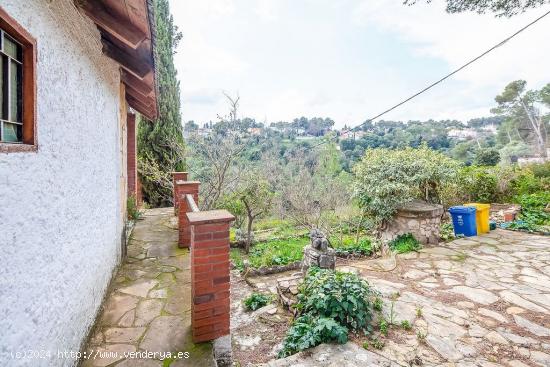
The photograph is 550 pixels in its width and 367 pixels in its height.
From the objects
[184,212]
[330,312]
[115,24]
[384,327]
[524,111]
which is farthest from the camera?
[524,111]

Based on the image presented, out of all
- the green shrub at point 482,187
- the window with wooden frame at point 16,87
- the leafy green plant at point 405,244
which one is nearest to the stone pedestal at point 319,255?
the leafy green plant at point 405,244

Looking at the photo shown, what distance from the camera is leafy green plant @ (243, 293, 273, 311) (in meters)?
4.87

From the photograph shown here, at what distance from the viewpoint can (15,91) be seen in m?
1.69

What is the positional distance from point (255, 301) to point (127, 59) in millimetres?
4366

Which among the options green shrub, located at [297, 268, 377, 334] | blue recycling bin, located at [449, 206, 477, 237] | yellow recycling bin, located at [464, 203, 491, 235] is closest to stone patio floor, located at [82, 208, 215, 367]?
green shrub, located at [297, 268, 377, 334]

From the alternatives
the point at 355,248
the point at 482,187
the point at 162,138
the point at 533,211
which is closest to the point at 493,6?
the point at 355,248

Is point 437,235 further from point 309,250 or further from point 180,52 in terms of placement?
point 180,52

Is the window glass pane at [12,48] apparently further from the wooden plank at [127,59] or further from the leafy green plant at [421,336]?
the leafy green plant at [421,336]

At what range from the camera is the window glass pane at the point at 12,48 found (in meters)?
1.57

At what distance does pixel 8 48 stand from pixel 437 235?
8293 mm

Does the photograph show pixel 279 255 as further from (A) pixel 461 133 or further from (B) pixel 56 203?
(A) pixel 461 133

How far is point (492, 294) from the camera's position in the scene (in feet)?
15.6

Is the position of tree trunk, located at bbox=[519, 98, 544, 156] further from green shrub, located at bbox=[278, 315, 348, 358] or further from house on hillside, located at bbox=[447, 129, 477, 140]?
green shrub, located at bbox=[278, 315, 348, 358]

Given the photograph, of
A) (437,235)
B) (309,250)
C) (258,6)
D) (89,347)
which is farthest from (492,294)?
(258,6)
